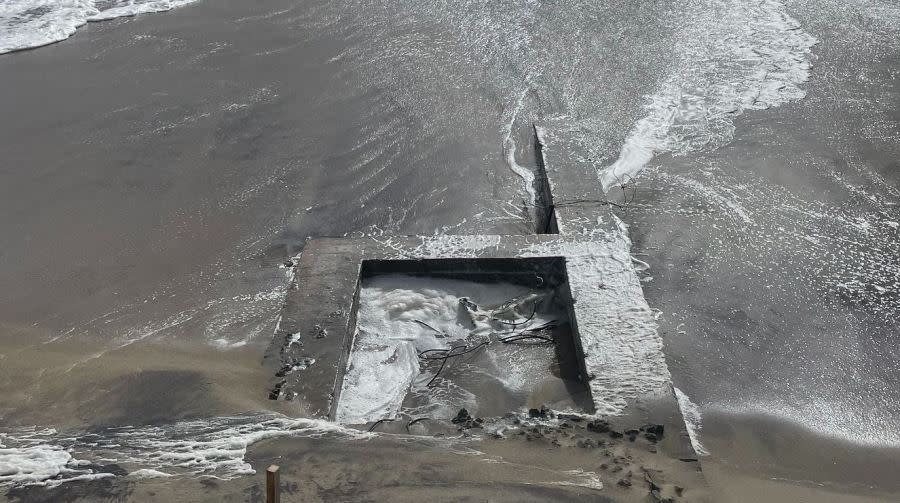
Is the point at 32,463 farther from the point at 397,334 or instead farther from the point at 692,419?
the point at 692,419

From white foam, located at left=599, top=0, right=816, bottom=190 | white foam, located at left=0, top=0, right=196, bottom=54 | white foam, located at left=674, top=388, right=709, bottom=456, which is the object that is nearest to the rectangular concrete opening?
white foam, located at left=674, top=388, right=709, bottom=456

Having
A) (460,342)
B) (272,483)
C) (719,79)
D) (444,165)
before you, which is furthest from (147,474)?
(719,79)

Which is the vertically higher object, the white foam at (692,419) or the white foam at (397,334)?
the white foam at (397,334)

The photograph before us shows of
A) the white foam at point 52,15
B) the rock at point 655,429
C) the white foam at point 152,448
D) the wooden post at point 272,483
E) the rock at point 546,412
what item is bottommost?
the rock at point 655,429

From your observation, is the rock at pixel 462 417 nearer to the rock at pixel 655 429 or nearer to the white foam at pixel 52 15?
the rock at pixel 655 429

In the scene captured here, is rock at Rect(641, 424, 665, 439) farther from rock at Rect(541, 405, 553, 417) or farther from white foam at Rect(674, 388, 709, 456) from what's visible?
rock at Rect(541, 405, 553, 417)

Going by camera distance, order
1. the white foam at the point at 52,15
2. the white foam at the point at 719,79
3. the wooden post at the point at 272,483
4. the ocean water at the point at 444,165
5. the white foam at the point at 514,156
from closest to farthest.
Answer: the wooden post at the point at 272,483, the ocean water at the point at 444,165, the white foam at the point at 514,156, the white foam at the point at 719,79, the white foam at the point at 52,15

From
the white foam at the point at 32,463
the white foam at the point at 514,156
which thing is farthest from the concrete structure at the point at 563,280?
the white foam at the point at 32,463
